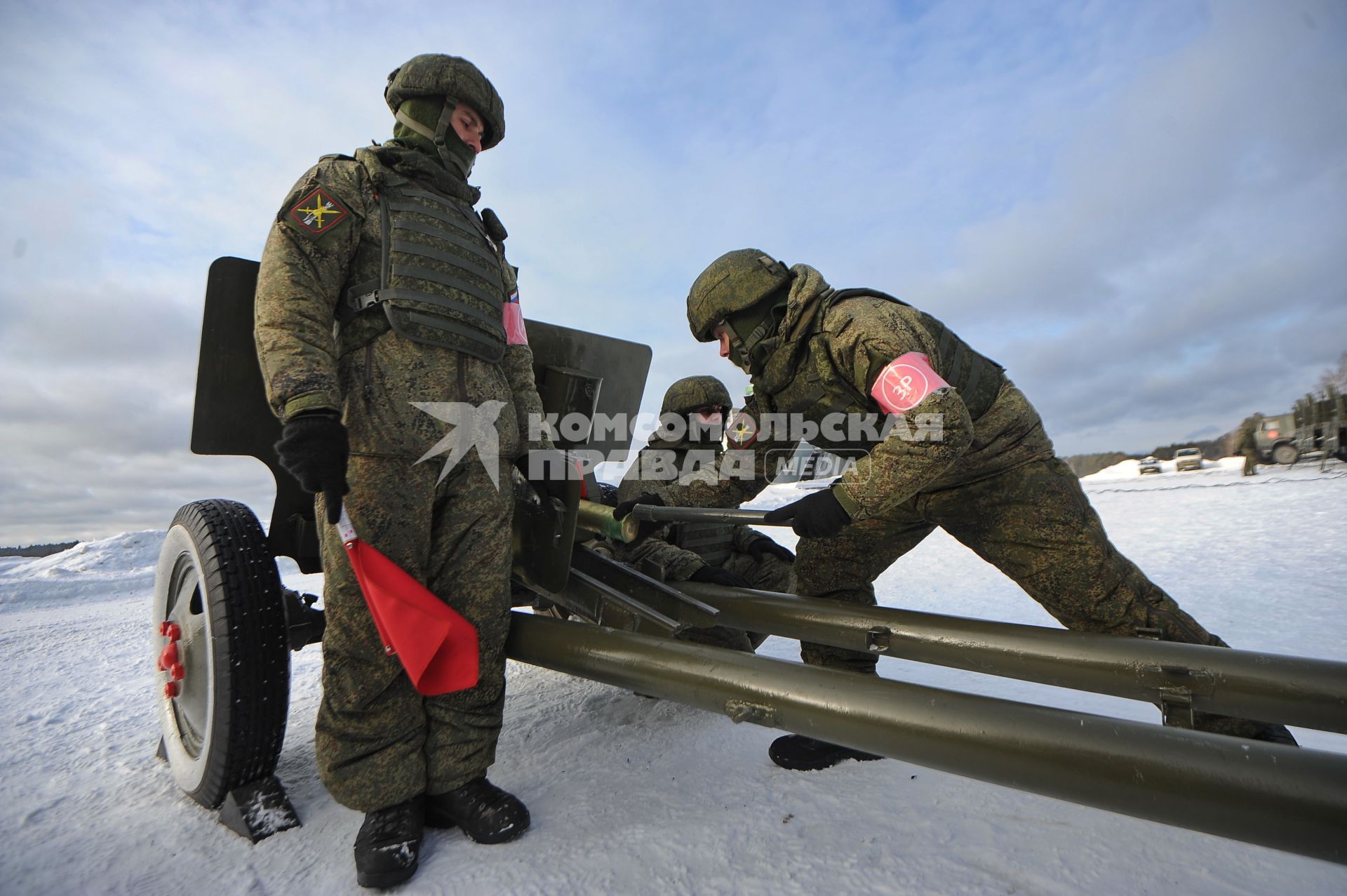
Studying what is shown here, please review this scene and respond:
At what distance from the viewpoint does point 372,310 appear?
180 centimetres

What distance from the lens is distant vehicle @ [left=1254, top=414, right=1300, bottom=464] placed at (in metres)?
14.7

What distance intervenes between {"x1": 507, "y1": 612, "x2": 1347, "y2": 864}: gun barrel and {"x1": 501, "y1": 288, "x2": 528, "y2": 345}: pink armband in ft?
3.67

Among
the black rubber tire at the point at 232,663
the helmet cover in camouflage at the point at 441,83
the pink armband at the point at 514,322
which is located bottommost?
the black rubber tire at the point at 232,663

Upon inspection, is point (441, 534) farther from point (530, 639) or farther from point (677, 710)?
point (677, 710)

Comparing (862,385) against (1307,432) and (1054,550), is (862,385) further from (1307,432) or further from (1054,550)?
(1307,432)

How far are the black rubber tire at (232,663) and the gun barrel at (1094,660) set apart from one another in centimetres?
142

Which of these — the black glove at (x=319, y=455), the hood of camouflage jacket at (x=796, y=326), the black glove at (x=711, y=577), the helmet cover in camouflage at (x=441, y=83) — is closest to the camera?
the black glove at (x=319, y=455)

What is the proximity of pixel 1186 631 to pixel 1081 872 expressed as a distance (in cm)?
94

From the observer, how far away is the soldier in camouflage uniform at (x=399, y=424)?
5.18ft

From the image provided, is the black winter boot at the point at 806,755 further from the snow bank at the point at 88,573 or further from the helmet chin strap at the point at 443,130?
the snow bank at the point at 88,573

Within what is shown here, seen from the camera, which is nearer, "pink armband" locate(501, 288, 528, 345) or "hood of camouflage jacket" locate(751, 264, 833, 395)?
"pink armband" locate(501, 288, 528, 345)

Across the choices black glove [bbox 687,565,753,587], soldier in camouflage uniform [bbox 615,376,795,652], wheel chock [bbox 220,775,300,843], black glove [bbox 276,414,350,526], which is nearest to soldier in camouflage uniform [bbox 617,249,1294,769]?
black glove [bbox 687,565,753,587]

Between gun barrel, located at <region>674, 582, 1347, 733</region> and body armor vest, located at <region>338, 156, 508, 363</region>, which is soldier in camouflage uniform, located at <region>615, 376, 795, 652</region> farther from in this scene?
body armor vest, located at <region>338, 156, 508, 363</region>

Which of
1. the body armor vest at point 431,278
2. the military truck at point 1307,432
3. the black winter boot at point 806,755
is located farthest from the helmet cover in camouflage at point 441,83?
the military truck at point 1307,432
